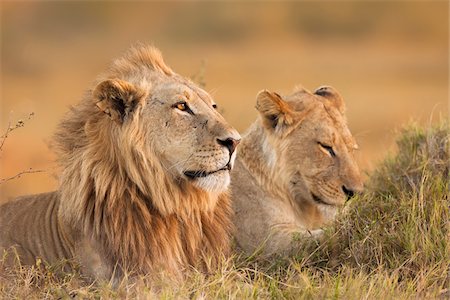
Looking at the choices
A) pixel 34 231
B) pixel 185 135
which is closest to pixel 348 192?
pixel 185 135

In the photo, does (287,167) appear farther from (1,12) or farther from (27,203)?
(1,12)

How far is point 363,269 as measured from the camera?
5.21 metres

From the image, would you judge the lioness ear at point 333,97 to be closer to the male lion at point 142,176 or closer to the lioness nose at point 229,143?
the male lion at point 142,176

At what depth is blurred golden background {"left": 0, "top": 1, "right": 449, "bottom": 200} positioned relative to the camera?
2794 centimetres

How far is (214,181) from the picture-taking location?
194 inches

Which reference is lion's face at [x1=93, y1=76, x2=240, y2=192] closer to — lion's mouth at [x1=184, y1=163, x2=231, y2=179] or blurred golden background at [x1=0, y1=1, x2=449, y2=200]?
lion's mouth at [x1=184, y1=163, x2=231, y2=179]

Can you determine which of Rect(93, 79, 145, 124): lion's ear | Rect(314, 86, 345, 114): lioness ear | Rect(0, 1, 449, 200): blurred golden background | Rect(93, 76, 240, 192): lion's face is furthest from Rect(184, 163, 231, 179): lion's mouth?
Rect(0, 1, 449, 200): blurred golden background

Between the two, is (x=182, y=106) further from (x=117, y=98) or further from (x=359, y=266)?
(x=359, y=266)

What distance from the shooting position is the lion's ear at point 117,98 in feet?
16.2

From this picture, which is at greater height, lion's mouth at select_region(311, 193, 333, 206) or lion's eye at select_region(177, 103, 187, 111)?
lion's eye at select_region(177, 103, 187, 111)

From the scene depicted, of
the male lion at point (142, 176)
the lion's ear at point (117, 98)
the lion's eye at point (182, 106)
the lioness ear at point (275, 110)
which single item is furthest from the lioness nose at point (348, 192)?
the lion's ear at point (117, 98)

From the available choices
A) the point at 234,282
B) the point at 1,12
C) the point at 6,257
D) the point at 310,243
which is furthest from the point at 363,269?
the point at 1,12

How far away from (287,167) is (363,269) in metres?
0.99

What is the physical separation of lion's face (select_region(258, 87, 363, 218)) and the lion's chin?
1.02 meters
